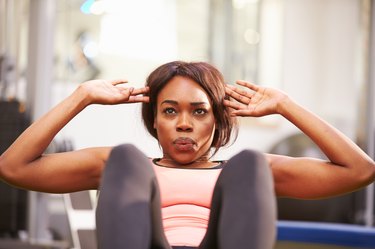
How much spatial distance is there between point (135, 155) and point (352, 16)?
466cm

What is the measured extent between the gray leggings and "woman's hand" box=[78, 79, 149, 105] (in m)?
0.40

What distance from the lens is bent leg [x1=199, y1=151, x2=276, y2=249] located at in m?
1.55

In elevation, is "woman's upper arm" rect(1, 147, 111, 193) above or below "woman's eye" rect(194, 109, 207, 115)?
below

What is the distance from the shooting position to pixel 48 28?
4.25 m

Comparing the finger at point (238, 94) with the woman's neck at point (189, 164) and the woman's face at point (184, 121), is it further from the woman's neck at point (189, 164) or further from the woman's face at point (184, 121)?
the woman's neck at point (189, 164)

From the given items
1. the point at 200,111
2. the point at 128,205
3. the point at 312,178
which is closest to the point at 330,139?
the point at 312,178

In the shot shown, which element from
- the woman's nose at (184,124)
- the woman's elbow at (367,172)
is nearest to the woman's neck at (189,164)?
the woman's nose at (184,124)

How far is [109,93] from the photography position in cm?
200

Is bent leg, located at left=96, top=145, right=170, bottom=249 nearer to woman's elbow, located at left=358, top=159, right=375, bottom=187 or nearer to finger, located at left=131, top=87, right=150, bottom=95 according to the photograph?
finger, located at left=131, top=87, right=150, bottom=95

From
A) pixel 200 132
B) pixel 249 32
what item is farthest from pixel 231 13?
pixel 200 132

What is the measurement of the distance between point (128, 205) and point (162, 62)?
3.82 m

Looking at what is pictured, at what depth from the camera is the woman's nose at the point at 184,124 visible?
1974mm

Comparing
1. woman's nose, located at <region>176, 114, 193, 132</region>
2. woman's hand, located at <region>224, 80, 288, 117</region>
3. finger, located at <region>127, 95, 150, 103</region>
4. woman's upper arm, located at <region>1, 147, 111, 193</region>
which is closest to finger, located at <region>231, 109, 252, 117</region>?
woman's hand, located at <region>224, 80, 288, 117</region>

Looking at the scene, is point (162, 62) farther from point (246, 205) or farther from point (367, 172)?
point (246, 205)
